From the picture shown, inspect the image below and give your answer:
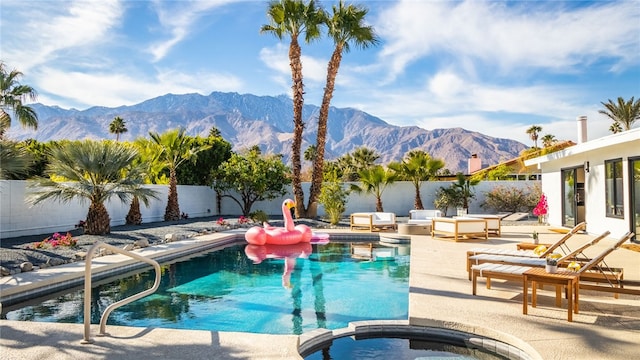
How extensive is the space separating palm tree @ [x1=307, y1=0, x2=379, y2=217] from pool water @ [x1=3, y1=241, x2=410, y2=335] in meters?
9.74

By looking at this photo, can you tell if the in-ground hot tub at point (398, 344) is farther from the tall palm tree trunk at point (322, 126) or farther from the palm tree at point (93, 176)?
the tall palm tree trunk at point (322, 126)

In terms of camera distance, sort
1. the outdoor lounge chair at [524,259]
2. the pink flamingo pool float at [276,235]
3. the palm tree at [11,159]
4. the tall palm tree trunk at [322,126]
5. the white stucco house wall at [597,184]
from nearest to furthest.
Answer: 1. the outdoor lounge chair at [524,259]
2. the palm tree at [11,159]
3. the white stucco house wall at [597,184]
4. the pink flamingo pool float at [276,235]
5. the tall palm tree trunk at [322,126]

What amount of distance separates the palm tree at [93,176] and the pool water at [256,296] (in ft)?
13.5

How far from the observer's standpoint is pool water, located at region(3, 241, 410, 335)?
6.64 m

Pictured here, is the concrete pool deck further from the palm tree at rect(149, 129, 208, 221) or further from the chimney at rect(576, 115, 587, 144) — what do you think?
the palm tree at rect(149, 129, 208, 221)

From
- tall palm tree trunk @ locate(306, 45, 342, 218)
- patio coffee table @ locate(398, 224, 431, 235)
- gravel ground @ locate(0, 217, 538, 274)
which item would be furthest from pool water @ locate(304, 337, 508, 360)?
tall palm tree trunk @ locate(306, 45, 342, 218)

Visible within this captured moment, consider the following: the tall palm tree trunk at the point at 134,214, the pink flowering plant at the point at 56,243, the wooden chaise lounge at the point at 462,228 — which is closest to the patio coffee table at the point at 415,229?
the wooden chaise lounge at the point at 462,228

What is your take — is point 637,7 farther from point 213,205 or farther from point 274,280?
point 213,205

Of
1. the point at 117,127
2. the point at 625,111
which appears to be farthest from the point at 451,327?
the point at 117,127

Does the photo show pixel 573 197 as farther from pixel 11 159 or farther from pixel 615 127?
pixel 615 127

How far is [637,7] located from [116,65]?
20.7m

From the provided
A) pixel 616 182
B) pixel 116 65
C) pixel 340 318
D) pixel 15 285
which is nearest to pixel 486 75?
pixel 616 182

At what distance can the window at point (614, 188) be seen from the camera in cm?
1223

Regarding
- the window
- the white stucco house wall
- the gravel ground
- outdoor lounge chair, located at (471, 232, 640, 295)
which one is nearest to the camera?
outdoor lounge chair, located at (471, 232, 640, 295)
